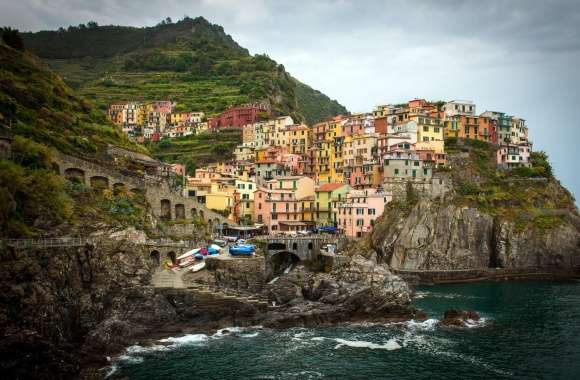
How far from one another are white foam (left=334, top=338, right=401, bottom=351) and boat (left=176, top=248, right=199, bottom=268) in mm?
21397

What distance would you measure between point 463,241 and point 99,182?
2135 inches

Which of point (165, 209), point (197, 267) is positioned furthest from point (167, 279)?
point (165, 209)

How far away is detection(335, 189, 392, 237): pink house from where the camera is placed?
90.7 m

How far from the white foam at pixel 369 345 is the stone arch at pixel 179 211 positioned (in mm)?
34995

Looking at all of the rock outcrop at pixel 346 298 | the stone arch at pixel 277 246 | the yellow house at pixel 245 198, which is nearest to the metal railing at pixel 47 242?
the rock outcrop at pixel 346 298

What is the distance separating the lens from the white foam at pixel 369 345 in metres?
51.4

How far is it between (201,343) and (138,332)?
5909mm

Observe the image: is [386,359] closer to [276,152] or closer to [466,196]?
[466,196]

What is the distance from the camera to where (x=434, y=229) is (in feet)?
294

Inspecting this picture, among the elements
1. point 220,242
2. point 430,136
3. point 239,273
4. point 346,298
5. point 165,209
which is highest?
point 430,136

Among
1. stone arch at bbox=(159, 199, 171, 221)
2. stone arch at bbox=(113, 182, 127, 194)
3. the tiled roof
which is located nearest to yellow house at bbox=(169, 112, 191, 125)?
the tiled roof

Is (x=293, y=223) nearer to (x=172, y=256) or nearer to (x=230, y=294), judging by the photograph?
(x=172, y=256)

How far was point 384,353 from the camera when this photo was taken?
1967 inches

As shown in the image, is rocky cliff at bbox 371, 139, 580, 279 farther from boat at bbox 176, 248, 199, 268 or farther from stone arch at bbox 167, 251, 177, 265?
stone arch at bbox 167, 251, 177, 265
